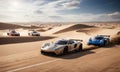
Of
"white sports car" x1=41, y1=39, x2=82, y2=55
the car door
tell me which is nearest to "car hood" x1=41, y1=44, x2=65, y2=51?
"white sports car" x1=41, y1=39, x2=82, y2=55

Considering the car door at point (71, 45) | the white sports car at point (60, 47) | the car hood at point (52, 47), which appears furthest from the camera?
the car door at point (71, 45)

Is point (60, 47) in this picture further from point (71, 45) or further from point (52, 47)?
point (71, 45)

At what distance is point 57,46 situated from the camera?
14039mm

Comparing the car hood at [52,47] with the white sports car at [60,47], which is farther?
the car hood at [52,47]

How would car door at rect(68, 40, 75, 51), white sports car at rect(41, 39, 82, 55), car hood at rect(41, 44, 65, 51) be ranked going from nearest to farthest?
white sports car at rect(41, 39, 82, 55) → car hood at rect(41, 44, 65, 51) → car door at rect(68, 40, 75, 51)

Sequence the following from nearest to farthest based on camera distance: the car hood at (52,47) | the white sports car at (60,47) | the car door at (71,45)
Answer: the white sports car at (60,47)
the car hood at (52,47)
the car door at (71,45)

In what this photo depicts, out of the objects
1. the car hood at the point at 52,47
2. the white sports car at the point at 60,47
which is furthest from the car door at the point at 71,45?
the car hood at the point at 52,47

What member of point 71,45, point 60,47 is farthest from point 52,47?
point 71,45

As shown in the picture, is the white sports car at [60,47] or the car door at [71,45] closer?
the white sports car at [60,47]

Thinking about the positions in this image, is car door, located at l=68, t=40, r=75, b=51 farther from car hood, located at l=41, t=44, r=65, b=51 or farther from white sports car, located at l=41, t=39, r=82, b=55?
car hood, located at l=41, t=44, r=65, b=51

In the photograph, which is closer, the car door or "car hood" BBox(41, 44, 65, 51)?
"car hood" BBox(41, 44, 65, 51)

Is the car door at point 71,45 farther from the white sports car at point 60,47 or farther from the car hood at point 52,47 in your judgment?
the car hood at point 52,47

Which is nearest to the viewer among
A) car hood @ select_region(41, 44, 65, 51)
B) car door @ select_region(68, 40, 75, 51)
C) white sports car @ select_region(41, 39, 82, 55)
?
white sports car @ select_region(41, 39, 82, 55)

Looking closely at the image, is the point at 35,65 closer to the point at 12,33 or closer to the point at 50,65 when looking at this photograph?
the point at 50,65
